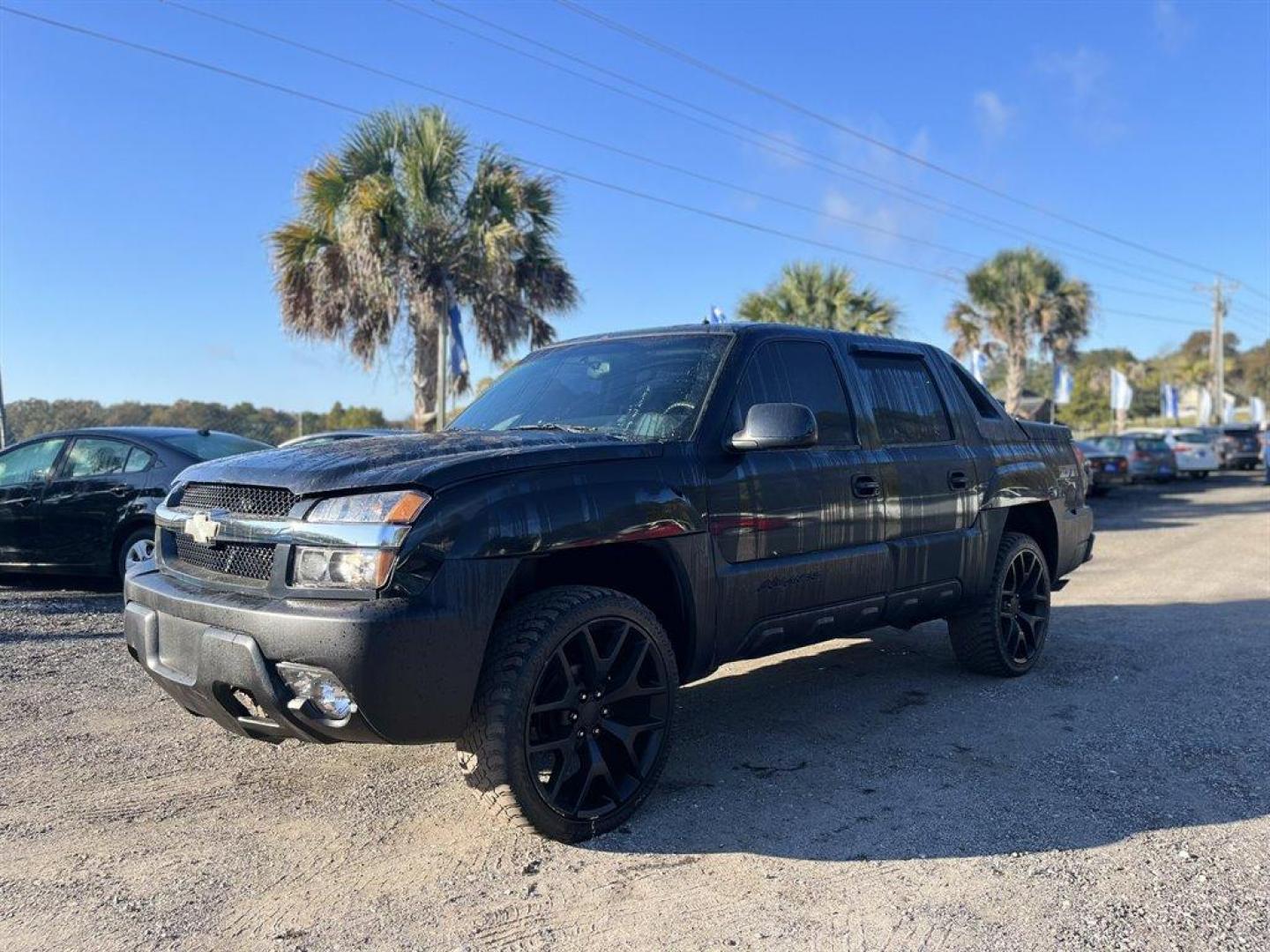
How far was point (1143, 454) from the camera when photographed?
84.1 ft

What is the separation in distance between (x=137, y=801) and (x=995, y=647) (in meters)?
4.36

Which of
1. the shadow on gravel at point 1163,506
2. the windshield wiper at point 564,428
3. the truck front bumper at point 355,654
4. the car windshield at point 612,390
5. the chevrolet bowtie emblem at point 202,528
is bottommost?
the shadow on gravel at point 1163,506

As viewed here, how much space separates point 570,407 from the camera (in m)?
4.33

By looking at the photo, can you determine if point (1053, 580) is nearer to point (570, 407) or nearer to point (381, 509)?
point (570, 407)

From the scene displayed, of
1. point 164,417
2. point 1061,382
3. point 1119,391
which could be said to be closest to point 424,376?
point 164,417

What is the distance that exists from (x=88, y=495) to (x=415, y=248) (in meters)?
8.70

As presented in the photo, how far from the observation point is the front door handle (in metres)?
4.47

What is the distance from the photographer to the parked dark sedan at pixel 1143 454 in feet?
83.5

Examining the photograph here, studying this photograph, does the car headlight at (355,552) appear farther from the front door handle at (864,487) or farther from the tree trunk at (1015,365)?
the tree trunk at (1015,365)

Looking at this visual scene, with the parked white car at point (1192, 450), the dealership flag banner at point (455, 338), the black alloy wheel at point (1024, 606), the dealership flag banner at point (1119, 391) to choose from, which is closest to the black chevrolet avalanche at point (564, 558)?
the black alloy wheel at point (1024, 606)

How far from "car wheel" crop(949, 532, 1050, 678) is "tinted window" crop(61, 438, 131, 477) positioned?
6676 millimetres

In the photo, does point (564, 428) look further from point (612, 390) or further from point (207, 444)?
point (207, 444)

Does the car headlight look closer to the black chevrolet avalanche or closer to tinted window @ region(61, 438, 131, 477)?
the black chevrolet avalanche

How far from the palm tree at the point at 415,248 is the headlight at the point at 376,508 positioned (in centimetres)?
1296
